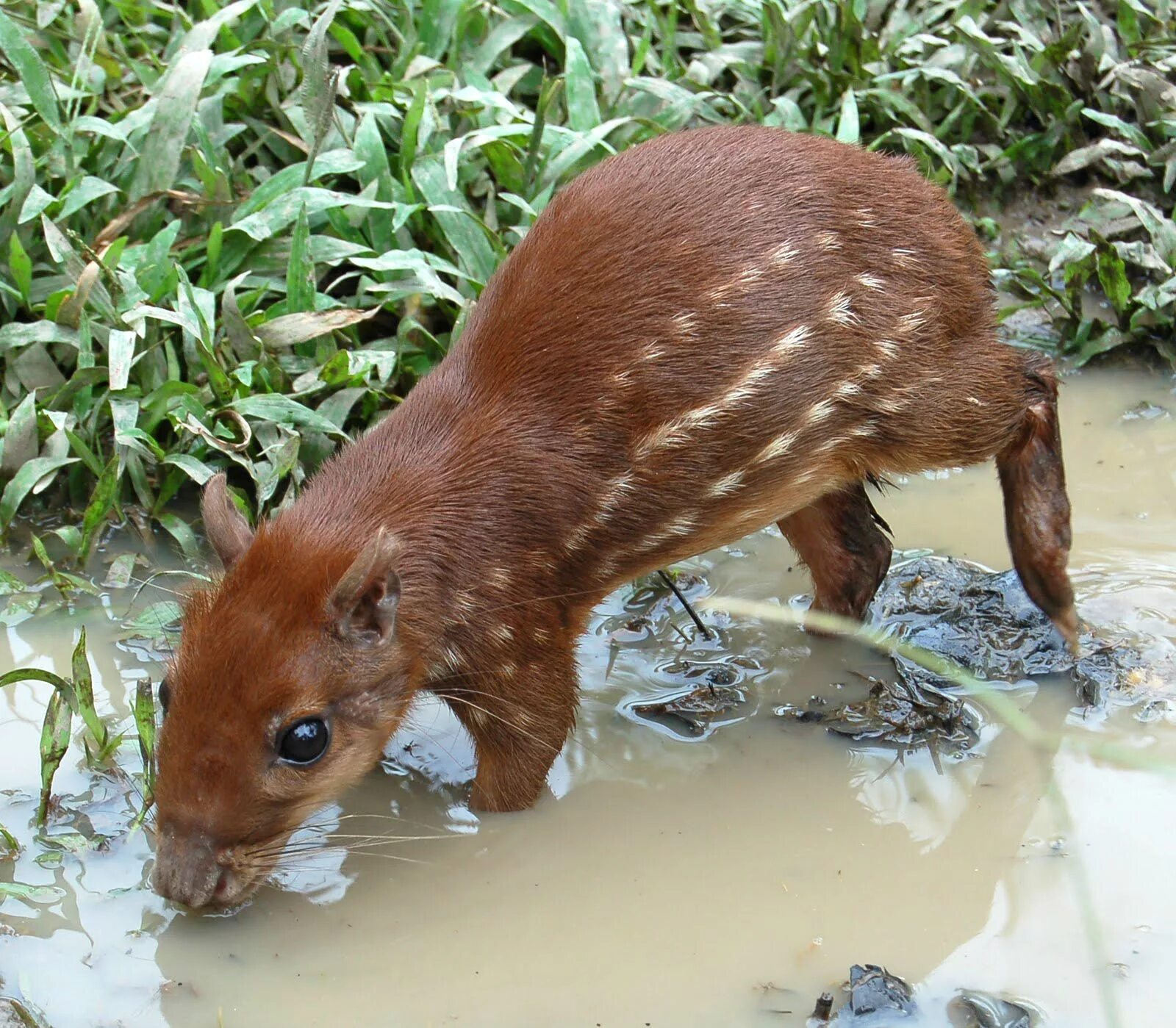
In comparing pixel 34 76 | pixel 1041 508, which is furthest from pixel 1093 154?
pixel 34 76

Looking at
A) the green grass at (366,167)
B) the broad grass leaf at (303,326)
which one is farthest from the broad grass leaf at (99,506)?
the broad grass leaf at (303,326)

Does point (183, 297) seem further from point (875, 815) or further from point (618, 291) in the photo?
point (875, 815)

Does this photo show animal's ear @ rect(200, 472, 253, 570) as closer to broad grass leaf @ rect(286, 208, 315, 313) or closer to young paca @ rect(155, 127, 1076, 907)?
young paca @ rect(155, 127, 1076, 907)

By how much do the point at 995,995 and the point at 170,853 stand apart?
1.86m

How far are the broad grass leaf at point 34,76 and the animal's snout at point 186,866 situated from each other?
3.00m

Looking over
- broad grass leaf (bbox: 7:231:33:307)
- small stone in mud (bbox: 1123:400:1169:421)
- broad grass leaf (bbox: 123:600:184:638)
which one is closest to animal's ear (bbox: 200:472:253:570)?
broad grass leaf (bbox: 123:600:184:638)

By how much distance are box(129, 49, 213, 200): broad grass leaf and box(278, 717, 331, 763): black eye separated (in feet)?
8.83

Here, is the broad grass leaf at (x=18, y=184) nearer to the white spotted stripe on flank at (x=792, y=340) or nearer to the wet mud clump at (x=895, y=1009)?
the white spotted stripe on flank at (x=792, y=340)

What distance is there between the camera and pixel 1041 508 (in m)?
4.53

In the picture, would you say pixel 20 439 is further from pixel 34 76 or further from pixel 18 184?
pixel 34 76

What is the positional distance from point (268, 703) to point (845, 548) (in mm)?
2009

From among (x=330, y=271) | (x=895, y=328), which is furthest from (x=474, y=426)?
(x=330, y=271)

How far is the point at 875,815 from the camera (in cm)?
404

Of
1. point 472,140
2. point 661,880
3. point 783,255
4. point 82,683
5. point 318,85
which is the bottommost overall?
point 661,880
